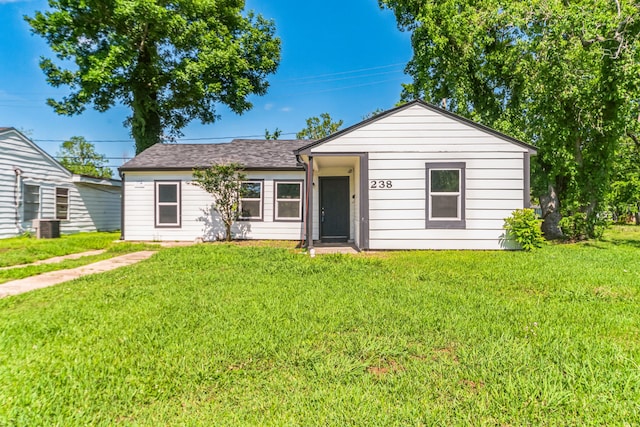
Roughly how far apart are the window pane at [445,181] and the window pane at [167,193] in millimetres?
8453

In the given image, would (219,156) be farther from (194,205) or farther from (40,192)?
(40,192)

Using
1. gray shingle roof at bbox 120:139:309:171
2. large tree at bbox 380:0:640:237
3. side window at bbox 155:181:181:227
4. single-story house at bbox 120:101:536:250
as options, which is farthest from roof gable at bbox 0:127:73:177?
large tree at bbox 380:0:640:237

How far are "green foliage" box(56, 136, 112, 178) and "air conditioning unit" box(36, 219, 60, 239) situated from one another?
90.2ft

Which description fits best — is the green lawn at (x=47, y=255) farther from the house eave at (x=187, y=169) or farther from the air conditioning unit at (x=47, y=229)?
the house eave at (x=187, y=169)

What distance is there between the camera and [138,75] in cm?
1675

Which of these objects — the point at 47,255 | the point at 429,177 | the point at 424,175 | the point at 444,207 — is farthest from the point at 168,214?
the point at 444,207

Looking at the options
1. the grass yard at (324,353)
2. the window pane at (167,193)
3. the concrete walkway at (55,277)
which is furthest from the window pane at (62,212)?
the grass yard at (324,353)

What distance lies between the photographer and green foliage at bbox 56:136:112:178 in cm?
3547

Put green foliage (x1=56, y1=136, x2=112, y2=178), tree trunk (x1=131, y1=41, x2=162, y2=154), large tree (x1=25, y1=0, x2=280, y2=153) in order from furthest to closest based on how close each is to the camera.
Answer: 1. green foliage (x1=56, y1=136, x2=112, y2=178)
2. tree trunk (x1=131, y1=41, x2=162, y2=154)
3. large tree (x1=25, y1=0, x2=280, y2=153)

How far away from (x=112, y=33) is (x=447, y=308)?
1902 centimetres

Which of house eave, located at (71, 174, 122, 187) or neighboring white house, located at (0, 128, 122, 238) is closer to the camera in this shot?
neighboring white house, located at (0, 128, 122, 238)

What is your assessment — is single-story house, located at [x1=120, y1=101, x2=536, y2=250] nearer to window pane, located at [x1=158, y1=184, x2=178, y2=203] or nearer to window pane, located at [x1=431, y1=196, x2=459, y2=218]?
window pane, located at [x1=431, y1=196, x2=459, y2=218]

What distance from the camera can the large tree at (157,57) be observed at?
1459 cm

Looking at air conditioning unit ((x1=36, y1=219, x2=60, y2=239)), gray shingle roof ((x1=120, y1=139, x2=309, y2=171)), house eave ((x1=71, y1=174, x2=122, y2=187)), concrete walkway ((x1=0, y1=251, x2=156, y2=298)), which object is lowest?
concrete walkway ((x1=0, y1=251, x2=156, y2=298))
